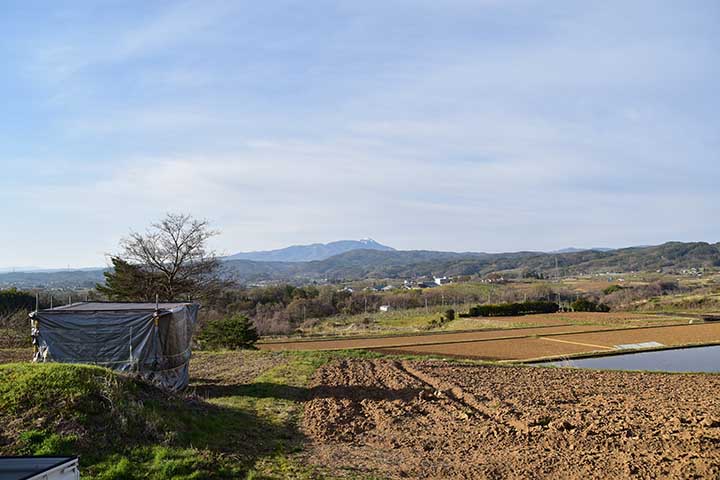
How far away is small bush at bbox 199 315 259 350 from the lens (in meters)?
26.5

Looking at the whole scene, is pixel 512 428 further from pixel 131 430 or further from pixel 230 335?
pixel 230 335

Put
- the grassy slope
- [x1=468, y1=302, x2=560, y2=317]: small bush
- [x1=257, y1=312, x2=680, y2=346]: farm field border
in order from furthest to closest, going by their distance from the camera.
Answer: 1. [x1=468, y1=302, x2=560, y2=317]: small bush
2. [x1=257, y1=312, x2=680, y2=346]: farm field border
3. the grassy slope

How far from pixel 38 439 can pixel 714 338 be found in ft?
109

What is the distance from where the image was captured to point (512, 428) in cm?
848

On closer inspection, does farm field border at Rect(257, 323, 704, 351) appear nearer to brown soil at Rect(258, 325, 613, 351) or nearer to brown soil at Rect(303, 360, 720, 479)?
brown soil at Rect(258, 325, 613, 351)

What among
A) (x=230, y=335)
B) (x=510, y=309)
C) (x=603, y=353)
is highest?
(x=230, y=335)

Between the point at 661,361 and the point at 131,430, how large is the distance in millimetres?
22514

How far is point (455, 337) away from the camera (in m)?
33.2

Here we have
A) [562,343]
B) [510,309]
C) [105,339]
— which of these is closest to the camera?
[105,339]

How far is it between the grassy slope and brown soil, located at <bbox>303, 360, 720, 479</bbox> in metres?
0.79

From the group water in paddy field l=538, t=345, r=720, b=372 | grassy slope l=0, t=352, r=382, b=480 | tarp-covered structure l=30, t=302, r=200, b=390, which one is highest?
tarp-covered structure l=30, t=302, r=200, b=390

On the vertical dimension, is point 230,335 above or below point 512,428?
below

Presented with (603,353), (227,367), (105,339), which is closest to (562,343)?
(603,353)

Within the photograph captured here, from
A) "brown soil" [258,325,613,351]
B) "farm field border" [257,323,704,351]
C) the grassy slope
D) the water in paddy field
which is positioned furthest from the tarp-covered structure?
"farm field border" [257,323,704,351]
